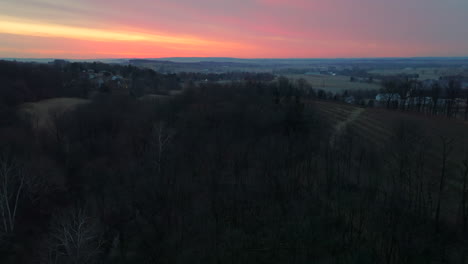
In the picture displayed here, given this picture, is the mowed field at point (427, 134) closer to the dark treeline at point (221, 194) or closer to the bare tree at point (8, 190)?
the dark treeline at point (221, 194)

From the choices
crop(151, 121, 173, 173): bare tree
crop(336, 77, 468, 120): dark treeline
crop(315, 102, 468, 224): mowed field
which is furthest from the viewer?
crop(336, 77, 468, 120): dark treeline

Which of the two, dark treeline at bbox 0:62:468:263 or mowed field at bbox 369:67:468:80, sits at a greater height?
mowed field at bbox 369:67:468:80

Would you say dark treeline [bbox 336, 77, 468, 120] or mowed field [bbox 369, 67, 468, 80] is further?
mowed field [bbox 369, 67, 468, 80]

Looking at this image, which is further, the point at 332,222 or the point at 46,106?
the point at 46,106

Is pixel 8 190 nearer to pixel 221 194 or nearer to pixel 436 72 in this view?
pixel 221 194

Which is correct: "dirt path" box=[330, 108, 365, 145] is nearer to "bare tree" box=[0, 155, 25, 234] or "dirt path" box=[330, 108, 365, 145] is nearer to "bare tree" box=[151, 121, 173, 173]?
"bare tree" box=[151, 121, 173, 173]

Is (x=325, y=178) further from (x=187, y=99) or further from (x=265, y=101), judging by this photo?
(x=187, y=99)

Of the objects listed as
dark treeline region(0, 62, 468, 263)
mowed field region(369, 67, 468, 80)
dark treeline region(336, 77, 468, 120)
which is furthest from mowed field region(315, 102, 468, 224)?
mowed field region(369, 67, 468, 80)

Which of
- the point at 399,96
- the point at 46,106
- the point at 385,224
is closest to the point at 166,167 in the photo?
the point at 385,224
